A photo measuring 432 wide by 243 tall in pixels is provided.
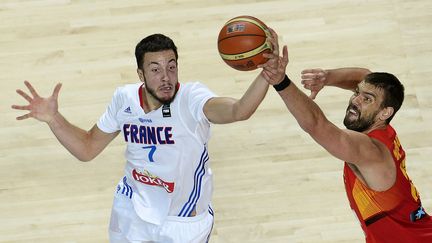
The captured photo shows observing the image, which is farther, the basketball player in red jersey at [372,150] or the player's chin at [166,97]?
the player's chin at [166,97]

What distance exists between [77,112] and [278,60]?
3062mm

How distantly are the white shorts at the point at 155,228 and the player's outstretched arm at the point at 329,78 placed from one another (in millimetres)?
941

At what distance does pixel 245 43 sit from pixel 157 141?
821 mm

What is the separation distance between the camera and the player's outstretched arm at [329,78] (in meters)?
4.75

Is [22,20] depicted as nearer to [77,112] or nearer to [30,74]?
[30,74]

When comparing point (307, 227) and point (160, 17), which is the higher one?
point (160, 17)

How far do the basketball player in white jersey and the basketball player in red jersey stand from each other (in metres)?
0.61

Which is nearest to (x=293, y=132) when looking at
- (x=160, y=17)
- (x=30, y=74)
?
(x=160, y=17)

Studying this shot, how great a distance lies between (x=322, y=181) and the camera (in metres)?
6.22

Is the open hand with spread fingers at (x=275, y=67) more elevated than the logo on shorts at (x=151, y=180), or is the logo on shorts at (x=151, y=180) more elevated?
the open hand with spread fingers at (x=275, y=67)

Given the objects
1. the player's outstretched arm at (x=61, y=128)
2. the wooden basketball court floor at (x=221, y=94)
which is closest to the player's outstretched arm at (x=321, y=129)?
the player's outstretched arm at (x=61, y=128)

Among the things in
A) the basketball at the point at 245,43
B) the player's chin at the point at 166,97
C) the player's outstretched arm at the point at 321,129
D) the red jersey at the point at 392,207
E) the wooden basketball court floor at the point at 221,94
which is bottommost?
the wooden basketball court floor at the point at 221,94

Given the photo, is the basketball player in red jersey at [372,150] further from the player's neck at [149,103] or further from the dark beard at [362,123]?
the player's neck at [149,103]

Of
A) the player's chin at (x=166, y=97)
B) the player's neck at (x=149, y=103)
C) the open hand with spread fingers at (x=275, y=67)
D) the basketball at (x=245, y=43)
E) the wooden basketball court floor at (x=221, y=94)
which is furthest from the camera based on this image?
the wooden basketball court floor at (x=221, y=94)
